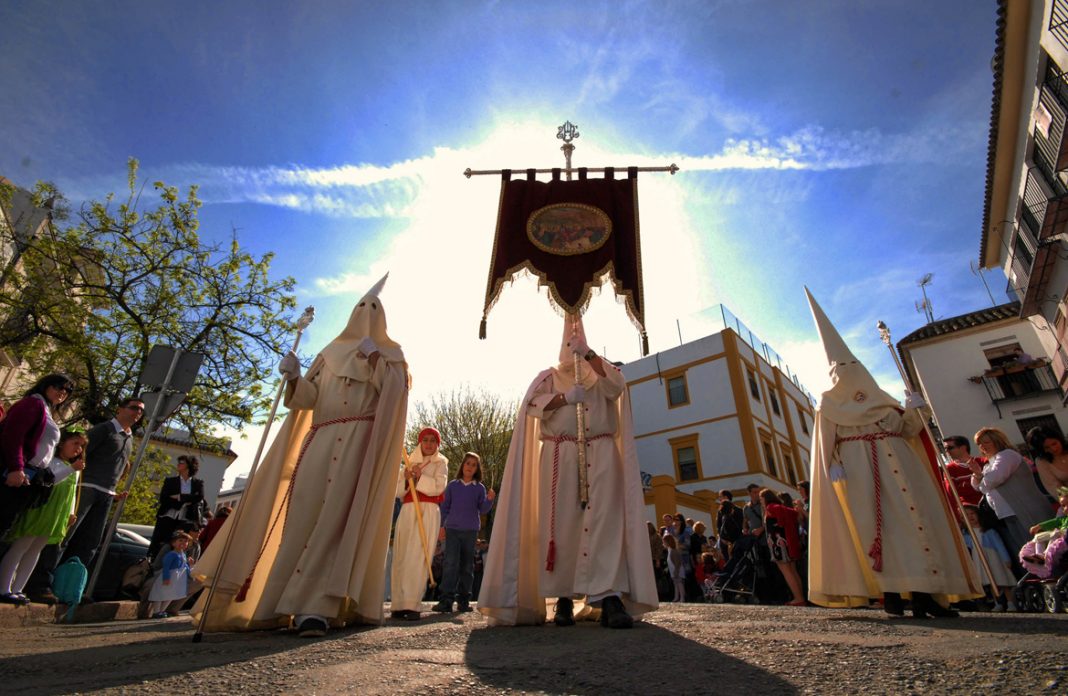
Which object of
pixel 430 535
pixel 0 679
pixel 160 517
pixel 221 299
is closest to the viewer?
pixel 0 679

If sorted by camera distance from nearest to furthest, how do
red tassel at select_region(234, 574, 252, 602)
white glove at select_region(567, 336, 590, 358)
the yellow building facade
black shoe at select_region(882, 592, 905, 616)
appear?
red tassel at select_region(234, 574, 252, 602) → black shoe at select_region(882, 592, 905, 616) → white glove at select_region(567, 336, 590, 358) → the yellow building facade

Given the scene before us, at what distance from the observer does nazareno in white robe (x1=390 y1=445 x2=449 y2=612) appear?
593 cm

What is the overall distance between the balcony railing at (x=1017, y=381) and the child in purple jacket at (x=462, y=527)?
22.6 m

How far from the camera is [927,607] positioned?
4070mm

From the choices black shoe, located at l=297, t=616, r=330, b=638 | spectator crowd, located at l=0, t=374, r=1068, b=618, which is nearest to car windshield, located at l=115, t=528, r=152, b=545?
spectator crowd, located at l=0, t=374, r=1068, b=618

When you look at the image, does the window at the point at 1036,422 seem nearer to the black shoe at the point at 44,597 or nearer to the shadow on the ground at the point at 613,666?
the shadow on the ground at the point at 613,666

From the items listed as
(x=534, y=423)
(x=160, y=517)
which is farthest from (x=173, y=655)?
(x=160, y=517)

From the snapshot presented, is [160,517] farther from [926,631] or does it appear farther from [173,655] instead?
[926,631]

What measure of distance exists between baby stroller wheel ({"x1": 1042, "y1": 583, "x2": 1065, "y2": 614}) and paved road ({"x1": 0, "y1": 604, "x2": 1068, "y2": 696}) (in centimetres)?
175

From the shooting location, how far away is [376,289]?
16.3 feet

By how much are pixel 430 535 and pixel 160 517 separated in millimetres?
3664

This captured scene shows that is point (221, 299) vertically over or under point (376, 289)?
over

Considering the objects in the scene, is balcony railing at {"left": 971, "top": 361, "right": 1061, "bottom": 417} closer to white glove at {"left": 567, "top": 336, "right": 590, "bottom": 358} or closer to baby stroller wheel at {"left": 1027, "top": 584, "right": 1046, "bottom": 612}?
baby stroller wheel at {"left": 1027, "top": 584, "right": 1046, "bottom": 612}

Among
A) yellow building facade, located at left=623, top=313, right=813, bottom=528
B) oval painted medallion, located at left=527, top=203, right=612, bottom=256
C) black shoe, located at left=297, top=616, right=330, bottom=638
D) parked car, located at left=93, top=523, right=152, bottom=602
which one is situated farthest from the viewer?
yellow building facade, located at left=623, top=313, right=813, bottom=528
